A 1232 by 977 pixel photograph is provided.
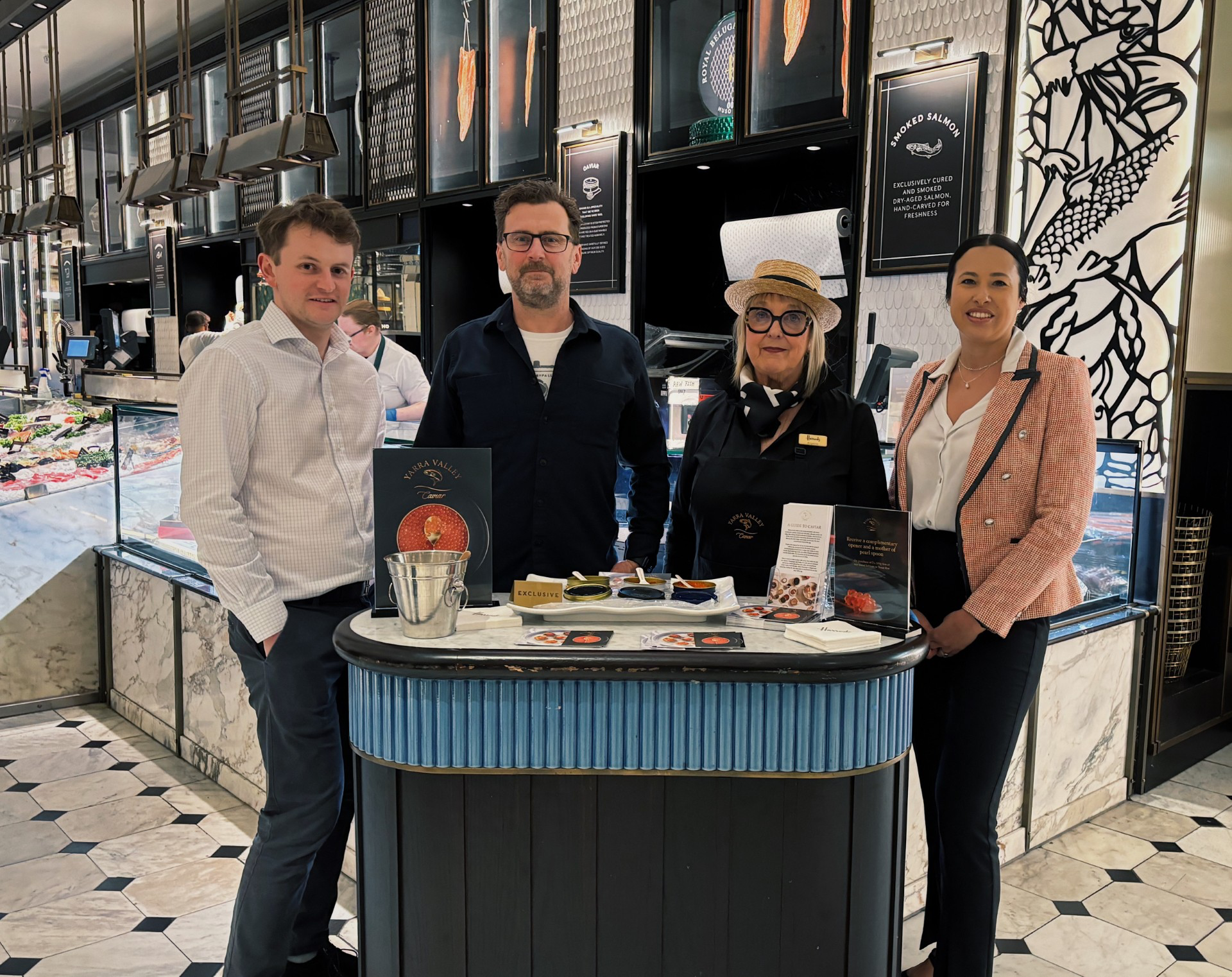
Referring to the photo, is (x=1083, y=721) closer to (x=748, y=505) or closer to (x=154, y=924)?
(x=748, y=505)

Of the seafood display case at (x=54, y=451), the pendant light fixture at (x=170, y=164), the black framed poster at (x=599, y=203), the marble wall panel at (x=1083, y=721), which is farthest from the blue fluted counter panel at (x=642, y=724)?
the pendant light fixture at (x=170, y=164)

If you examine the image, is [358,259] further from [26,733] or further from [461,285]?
[26,733]

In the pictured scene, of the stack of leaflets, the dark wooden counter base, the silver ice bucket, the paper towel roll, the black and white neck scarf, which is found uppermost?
the paper towel roll

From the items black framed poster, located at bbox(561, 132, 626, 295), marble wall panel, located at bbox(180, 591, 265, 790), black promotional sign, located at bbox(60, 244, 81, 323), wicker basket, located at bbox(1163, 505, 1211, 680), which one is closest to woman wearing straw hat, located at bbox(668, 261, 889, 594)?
marble wall panel, located at bbox(180, 591, 265, 790)

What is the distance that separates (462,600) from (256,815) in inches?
83.6

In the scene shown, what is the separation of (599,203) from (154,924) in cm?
361

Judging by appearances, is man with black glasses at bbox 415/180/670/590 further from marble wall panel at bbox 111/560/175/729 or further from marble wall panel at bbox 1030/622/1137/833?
marble wall panel at bbox 111/560/175/729

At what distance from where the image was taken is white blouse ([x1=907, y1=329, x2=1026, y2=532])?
2188 mm

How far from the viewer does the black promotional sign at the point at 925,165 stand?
3615 millimetres

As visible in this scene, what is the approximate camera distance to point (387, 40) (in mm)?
6176

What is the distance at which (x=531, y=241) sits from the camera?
2213 millimetres

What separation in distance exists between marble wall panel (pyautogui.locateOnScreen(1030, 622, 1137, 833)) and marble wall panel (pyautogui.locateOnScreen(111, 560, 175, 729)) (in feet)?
10.2

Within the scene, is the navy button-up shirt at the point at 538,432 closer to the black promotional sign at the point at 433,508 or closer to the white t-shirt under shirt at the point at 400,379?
the black promotional sign at the point at 433,508

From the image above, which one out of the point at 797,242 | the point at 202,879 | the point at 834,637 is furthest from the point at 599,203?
the point at 834,637
